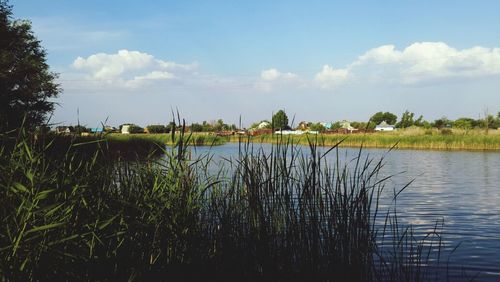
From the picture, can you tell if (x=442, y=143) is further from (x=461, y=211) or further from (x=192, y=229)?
(x=192, y=229)

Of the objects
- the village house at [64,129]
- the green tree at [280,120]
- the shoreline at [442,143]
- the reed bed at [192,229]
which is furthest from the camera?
the shoreline at [442,143]

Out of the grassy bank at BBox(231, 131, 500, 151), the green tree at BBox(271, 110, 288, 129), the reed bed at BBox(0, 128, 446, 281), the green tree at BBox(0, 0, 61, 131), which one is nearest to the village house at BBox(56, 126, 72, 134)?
the reed bed at BBox(0, 128, 446, 281)

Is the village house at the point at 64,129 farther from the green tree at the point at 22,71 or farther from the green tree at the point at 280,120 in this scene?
the green tree at the point at 22,71

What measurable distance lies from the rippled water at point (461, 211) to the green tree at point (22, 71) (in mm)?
23097

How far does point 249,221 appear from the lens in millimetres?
6195

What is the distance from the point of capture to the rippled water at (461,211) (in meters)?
9.13

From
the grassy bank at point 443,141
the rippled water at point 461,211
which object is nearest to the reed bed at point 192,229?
the rippled water at point 461,211

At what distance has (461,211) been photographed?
14.9 metres

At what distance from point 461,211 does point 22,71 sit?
36618mm

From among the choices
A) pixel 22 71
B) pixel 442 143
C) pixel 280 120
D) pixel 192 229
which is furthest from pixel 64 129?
pixel 442 143

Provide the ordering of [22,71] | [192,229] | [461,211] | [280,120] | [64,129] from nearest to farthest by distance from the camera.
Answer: [192,229]
[280,120]
[64,129]
[461,211]
[22,71]

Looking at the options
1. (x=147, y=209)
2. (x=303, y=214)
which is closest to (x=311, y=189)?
(x=303, y=214)

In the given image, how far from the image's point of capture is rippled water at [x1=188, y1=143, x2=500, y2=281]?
913 cm

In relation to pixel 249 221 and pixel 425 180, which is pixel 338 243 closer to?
pixel 249 221
